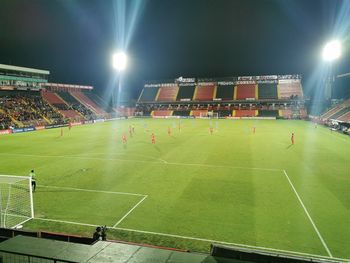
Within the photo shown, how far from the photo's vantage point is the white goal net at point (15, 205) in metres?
13.0

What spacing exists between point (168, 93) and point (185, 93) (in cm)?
671

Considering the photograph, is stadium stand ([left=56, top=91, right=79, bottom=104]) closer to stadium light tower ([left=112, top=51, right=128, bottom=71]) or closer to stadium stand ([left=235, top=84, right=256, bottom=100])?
stadium light tower ([left=112, top=51, right=128, bottom=71])

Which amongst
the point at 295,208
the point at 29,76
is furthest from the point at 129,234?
the point at 29,76

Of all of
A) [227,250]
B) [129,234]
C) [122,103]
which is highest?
[122,103]

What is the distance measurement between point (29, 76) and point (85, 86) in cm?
2475

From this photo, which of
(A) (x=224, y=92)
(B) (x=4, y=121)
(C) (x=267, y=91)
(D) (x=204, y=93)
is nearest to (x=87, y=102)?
(B) (x=4, y=121)

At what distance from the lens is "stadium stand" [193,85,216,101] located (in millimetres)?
99588

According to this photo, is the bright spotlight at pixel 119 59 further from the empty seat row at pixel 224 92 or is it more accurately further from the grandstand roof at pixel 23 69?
the empty seat row at pixel 224 92

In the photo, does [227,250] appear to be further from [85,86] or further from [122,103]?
[122,103]

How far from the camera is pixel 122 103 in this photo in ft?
349

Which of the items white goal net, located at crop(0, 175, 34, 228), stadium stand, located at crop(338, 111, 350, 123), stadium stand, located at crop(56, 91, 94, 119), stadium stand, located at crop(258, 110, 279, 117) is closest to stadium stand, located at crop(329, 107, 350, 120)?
stadium stand, located at crop(338, 111, 350, 123)

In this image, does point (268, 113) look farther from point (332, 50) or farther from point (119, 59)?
point (119, 59)

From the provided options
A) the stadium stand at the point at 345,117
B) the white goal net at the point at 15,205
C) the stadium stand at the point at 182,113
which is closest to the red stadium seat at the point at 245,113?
the stadium stand at the point at 182,113

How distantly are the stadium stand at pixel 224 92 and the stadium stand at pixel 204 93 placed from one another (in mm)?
2117
